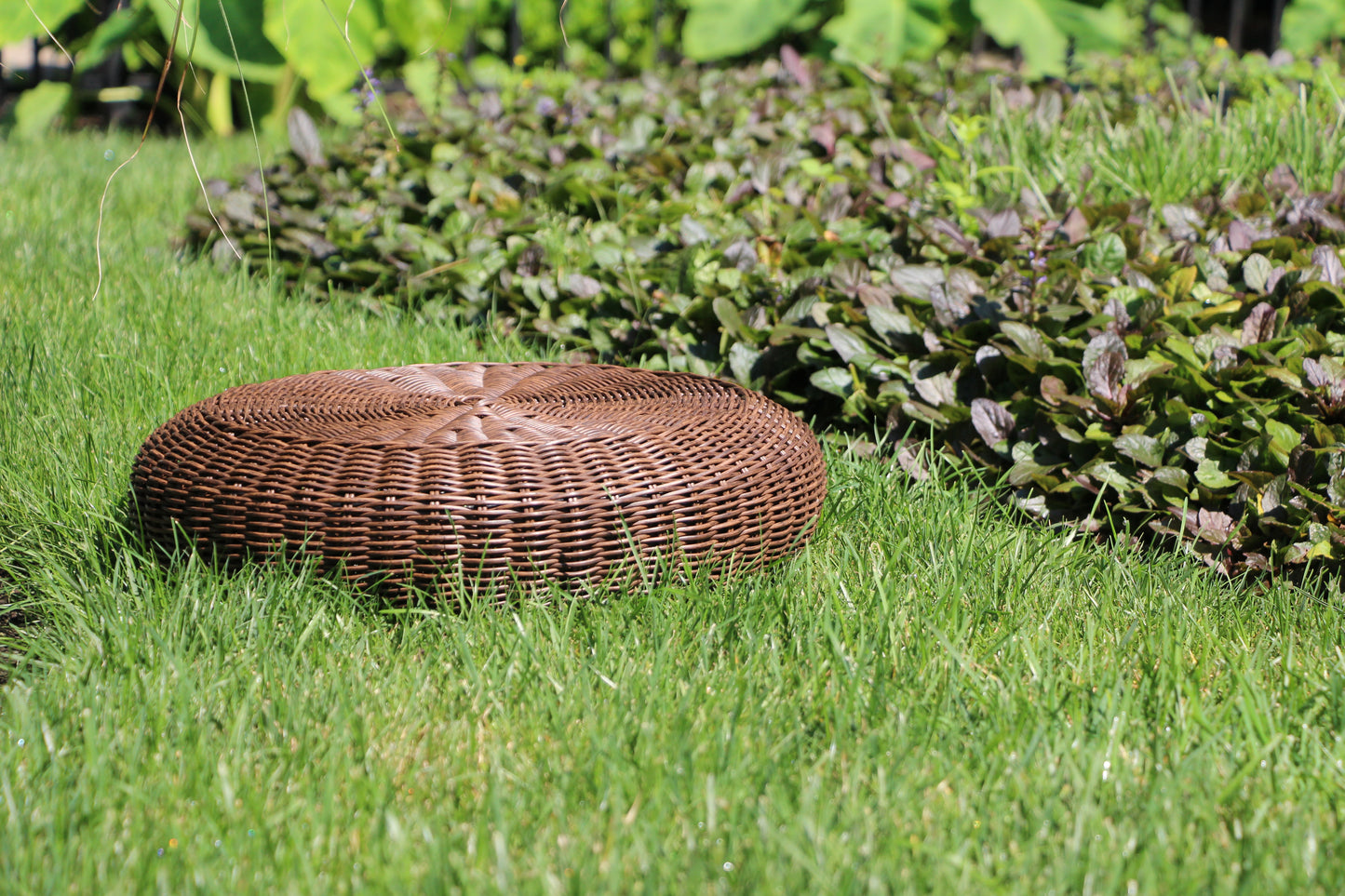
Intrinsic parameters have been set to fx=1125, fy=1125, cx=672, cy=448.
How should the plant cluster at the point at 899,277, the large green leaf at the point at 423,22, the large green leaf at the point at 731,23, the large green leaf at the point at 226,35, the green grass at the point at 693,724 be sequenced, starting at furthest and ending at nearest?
the large green leaf at the point at 731,23
the large green leaf at the point at 423,22
the large green leaf at the point at 226,35
the plant cluster at the point at 899,277
the green grass at the point at 693,724

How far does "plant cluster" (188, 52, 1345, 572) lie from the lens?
2.56 metres

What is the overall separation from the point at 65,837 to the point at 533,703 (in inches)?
26.0

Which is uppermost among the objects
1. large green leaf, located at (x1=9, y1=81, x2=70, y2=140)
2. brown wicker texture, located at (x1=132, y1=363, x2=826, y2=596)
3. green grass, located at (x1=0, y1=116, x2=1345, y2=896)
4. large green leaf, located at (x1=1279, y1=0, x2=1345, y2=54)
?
large green leaf, located at (x1=1279, y1=0, x2=1345, y2=54)

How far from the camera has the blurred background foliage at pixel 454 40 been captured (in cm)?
581

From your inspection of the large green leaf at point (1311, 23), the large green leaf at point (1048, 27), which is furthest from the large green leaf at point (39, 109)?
the large green leaf at point (1311, 23)

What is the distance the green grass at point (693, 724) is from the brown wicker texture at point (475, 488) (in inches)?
3.2

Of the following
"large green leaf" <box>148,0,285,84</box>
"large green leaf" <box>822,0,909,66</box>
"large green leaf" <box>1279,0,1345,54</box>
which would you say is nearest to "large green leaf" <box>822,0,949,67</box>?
"large green leaf" <box>822,0,909,66</box>

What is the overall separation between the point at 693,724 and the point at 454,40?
226 inches

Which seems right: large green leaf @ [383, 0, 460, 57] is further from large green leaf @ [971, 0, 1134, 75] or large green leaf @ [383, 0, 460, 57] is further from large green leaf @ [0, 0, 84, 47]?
large green leaf @ [971, 0, 1134, 75]

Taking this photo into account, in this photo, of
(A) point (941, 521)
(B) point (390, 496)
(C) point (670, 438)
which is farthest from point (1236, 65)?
(B) point (390, 496)

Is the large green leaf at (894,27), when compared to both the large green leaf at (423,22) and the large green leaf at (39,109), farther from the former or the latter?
the large green leaf at (39,109)

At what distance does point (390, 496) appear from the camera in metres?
1.98

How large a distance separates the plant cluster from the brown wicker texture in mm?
748

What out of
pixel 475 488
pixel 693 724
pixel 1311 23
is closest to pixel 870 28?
pixel 1311 23
